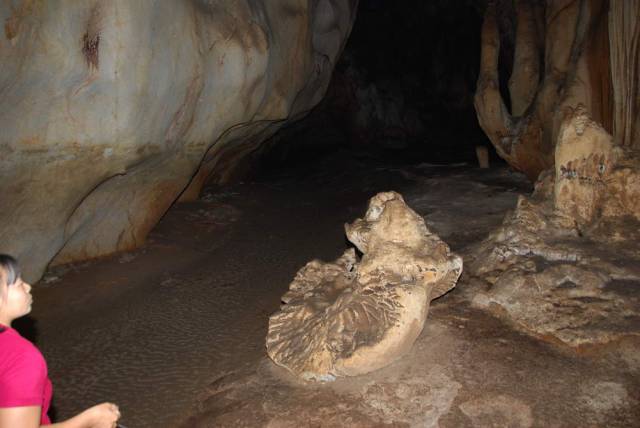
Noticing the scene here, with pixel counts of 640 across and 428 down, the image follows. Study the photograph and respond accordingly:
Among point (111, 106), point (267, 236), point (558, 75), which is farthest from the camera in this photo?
point (558, 75)

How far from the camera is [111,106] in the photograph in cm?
555

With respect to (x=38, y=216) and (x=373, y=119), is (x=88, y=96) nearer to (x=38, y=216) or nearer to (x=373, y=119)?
(x=38, y=216)

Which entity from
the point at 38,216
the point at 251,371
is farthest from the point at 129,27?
the point at 251,371

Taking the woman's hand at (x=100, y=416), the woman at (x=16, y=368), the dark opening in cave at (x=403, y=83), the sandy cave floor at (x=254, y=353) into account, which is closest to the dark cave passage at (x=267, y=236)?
the sandy cave floor at (x=254, y=353)

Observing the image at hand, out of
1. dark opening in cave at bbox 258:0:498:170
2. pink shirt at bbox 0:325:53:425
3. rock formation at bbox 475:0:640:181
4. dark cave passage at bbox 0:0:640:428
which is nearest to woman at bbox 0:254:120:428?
pink shirt at bbox 0:325:53:425

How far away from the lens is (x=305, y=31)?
9.74 metres

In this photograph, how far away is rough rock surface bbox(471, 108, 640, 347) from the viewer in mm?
3996

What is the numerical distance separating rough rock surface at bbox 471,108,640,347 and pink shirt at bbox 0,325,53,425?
3404 mm

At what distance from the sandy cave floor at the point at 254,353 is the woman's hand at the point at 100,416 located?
149cm

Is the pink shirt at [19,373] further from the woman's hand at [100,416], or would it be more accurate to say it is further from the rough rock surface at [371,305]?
the rough rock surface at [371,305]

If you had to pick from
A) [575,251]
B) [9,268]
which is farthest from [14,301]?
[575,251]

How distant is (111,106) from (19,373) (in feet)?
14.5

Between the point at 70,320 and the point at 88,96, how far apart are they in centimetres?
223

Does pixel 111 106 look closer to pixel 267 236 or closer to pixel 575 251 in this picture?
pixel 267 236
